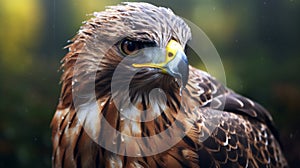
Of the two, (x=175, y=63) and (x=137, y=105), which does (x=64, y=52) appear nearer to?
(x=137, y=105)

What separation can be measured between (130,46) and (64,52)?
320 millimetres

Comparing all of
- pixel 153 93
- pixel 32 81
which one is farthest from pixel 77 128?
pixel 32 81

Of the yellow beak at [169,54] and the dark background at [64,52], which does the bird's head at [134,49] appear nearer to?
the yellow beak at [169,54]

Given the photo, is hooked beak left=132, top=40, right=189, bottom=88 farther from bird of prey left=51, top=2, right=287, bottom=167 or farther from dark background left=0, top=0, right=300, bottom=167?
dark background left=0, top=0, right=300, bottom=167

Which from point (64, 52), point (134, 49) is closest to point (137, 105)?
point (134, 49)

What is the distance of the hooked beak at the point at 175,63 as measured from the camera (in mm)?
891

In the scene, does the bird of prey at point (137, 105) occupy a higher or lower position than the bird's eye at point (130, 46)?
lower

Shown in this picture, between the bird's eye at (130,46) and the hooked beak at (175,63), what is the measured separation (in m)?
0.04

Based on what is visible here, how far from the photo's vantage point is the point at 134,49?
933mm

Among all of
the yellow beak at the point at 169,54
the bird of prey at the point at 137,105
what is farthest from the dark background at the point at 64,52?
the yellow beak at the point at 169,54

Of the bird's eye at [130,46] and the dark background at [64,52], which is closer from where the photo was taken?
the bird's eye at [130,46]

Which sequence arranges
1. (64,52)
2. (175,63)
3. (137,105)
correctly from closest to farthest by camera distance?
(175,63), (137,105), (64,52)

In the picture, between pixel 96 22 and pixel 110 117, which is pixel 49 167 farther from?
pixel 96 22

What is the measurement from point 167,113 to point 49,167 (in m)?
0.46
